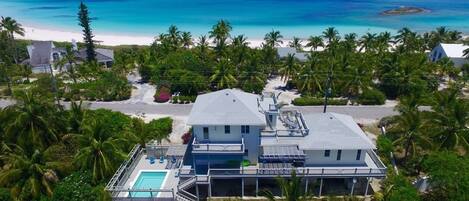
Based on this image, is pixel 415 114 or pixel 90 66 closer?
pixel 415 114

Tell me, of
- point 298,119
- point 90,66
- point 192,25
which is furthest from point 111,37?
point 298,119

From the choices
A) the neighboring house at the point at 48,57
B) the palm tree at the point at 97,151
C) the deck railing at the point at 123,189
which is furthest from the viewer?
the neighboring house at the point at 48,57

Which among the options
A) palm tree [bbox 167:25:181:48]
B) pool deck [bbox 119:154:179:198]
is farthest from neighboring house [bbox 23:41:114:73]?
pool deck [bbox 119:154:179:198]

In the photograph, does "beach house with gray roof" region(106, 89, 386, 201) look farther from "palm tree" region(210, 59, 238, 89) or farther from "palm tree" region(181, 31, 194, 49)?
"palm tree" region(181, 31, 194, 49)

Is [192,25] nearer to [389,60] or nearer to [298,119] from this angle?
[389,60]

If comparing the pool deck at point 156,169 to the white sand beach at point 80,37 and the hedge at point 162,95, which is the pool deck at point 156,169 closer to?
the hedge at point 162,95

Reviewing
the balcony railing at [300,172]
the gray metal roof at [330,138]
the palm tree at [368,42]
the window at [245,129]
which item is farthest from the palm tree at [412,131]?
the palm tree at [368,42]
